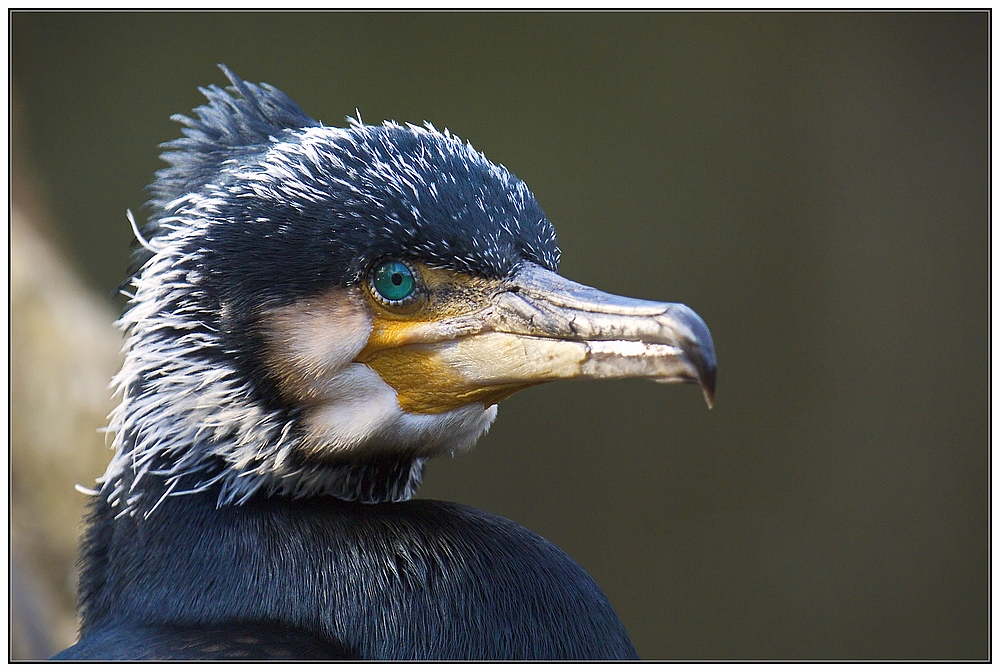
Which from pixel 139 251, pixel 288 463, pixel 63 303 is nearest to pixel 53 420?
pixel 63 303

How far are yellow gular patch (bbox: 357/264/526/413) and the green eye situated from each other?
0.05 ft

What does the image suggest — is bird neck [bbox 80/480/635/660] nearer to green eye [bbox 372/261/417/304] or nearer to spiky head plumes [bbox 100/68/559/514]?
spiky head plumes [bbox 100/68/559/514]

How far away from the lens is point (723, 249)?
5.32 m

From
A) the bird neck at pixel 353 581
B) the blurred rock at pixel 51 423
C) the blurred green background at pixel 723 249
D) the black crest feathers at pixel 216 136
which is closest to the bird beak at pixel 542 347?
the bird neck at pixel 353 581

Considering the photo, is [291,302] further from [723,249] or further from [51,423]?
[723,249]

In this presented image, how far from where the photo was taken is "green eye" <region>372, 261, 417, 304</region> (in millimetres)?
1705

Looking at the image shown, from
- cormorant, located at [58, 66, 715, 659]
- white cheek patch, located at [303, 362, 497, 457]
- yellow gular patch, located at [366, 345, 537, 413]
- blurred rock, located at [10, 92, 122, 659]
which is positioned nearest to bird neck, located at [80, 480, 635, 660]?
cormorant, located at [58, 66, 715, 659]

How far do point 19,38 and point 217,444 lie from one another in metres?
4.02

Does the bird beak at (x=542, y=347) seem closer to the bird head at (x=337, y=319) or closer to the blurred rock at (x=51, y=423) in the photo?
the bird head at (x=337, y=319)

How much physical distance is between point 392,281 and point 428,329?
11cm

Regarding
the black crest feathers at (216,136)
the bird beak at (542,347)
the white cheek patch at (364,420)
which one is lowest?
the white cheek patch at (364,420)

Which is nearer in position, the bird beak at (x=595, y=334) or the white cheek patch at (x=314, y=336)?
the bird beak at (x=595, y=334)

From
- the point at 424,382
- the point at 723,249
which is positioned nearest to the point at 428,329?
the point at 424,382

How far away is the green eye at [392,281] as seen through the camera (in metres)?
1.71
